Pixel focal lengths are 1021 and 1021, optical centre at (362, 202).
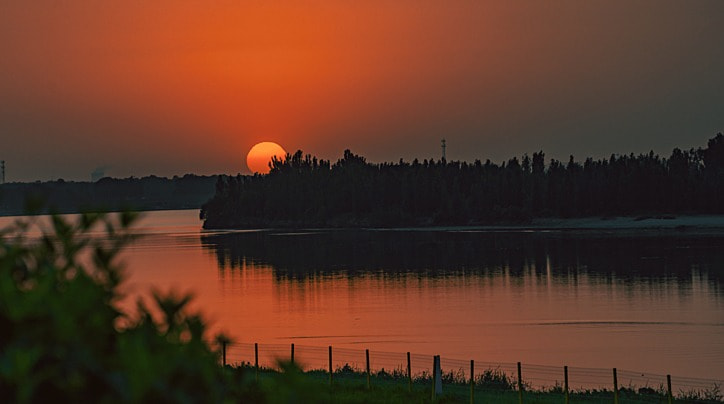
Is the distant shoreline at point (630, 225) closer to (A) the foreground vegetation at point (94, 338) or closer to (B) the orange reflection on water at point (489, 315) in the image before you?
(B) the orange reflection on water at point (489, 315)

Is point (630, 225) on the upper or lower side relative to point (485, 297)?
upper

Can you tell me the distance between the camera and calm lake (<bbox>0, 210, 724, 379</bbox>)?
5546 cm

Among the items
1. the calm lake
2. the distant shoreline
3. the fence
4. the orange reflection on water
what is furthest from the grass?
the distant shoreline

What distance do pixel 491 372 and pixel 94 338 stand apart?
35.0 m

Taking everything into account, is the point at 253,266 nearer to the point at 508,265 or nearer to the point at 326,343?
the point at 508,265

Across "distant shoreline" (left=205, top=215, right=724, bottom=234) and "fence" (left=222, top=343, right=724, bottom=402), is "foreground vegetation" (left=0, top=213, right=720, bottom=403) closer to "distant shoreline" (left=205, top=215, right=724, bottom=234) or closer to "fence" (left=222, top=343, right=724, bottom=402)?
"fence" (left=222, top=343, right=724, bottom=402)

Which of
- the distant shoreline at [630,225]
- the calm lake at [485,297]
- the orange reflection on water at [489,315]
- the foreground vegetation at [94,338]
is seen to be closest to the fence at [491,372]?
the calm lake at [485,297]

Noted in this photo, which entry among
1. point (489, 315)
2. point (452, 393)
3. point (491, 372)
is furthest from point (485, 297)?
point (452, 393)

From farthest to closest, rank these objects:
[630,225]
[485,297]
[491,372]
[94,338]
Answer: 1. [630,225]
2. [485,297]
3. [491,372]
4. [94,338]

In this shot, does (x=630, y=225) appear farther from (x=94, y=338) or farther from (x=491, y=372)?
(x=94, y=338)

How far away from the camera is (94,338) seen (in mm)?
4621

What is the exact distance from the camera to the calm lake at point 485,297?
2183 inches

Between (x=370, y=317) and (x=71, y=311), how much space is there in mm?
65058

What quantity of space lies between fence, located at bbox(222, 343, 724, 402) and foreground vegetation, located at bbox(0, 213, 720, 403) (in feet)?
91.6
